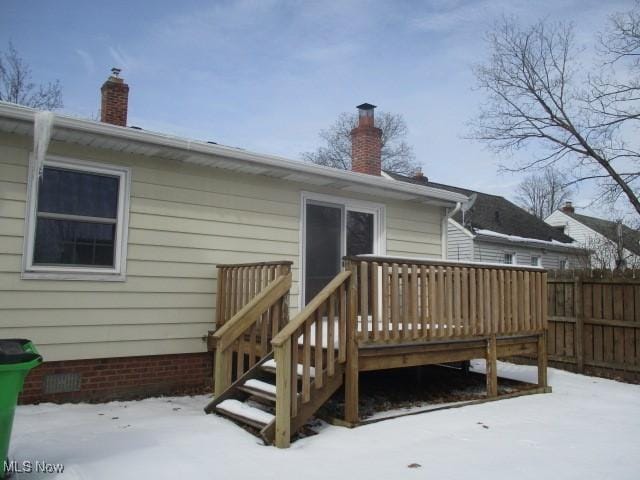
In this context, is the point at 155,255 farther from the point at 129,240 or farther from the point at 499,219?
the point at 499,219

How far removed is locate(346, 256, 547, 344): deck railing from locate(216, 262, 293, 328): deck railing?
1.04 m

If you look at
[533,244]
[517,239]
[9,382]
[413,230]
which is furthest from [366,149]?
[533,244]

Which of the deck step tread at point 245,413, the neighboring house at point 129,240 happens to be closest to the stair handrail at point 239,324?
the deck step tread at point 245,413

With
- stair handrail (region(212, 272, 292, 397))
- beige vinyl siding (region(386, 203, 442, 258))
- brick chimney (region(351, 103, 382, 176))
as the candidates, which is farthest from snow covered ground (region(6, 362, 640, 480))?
brick chimney (region(351, 103, 382, 176))

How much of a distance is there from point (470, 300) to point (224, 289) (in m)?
3.10

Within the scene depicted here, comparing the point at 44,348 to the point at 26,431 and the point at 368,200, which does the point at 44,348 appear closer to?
the point at 26,431

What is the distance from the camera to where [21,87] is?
2009cm

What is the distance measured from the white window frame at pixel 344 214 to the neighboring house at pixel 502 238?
7.56m

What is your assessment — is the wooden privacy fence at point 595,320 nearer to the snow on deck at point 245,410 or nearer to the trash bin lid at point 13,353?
the snow on deck at point 245,410

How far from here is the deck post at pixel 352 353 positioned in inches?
195

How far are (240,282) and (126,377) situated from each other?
1.76m

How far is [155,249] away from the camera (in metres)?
6.27

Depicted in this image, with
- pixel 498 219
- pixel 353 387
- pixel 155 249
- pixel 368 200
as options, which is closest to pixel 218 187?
pixel 155 249

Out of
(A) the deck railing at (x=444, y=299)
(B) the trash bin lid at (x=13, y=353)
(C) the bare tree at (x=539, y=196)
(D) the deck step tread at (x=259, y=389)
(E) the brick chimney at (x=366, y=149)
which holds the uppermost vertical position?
(C) the bare tree at (x=539, y=196)
